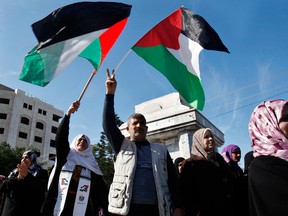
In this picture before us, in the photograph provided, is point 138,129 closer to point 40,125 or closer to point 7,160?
point 7,160

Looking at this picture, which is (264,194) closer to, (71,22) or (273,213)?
(273,213)

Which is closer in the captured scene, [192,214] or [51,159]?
[192,214]

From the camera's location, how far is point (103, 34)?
11.6 ft

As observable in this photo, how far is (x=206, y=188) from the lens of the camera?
98.8 inches

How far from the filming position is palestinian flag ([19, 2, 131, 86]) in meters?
3.11

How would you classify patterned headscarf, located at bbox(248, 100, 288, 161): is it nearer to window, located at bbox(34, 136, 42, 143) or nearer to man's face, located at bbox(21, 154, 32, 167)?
man's face, located at bbox(21, 154, 32, 167)

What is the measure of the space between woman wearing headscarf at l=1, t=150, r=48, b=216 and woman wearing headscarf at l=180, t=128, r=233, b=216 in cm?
209

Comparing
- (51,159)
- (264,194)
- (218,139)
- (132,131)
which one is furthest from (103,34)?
(51,159)

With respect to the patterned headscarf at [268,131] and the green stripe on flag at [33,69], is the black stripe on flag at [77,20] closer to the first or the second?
the green stripe on flag at [33,69]

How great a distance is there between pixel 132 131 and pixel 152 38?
5.24 ft

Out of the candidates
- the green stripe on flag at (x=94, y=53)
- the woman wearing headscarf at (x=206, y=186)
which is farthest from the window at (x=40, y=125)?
the woman wearing headscarf at (x=206, y=186)

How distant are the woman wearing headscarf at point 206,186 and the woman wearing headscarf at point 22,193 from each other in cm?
209

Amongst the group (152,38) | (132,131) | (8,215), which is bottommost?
(8,215)

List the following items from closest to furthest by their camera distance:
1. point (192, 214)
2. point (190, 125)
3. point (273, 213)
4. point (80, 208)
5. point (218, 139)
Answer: point (273, 213), point (192, 214), point (80, 208), point (190, 125), point (218, 139)
